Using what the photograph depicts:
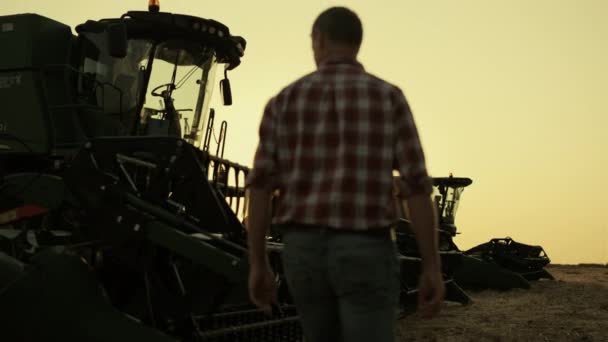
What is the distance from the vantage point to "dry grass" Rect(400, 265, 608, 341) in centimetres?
841

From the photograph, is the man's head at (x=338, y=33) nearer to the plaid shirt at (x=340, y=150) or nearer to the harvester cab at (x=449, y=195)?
the plaid shirt at (x=340, y=150)

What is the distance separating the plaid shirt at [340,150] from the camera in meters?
2.20

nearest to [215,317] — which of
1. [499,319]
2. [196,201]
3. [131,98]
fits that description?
[196,201]

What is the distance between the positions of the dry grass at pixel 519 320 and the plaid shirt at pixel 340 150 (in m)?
6.06

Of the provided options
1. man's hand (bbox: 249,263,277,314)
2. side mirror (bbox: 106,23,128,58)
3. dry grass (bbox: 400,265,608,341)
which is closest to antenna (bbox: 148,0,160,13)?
side mirror (bbox: 106,23,128,58)

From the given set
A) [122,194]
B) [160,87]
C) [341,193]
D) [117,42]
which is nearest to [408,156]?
[341,193]

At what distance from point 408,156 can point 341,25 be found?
44 centimetres

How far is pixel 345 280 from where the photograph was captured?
2.16 meters

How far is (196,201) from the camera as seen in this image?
5344 mm

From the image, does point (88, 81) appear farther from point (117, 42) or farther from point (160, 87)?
point (117, 42)

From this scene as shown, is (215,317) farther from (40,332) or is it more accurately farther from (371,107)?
(371,107)

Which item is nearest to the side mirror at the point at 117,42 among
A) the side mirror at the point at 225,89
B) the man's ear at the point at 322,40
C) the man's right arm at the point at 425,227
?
the side mirror at the point at 225,89

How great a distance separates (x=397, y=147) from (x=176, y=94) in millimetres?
6277

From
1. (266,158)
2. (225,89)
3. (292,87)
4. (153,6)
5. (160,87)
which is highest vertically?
(153,6)
